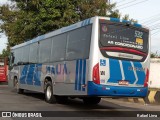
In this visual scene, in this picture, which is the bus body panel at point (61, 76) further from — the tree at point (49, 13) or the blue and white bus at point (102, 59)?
the tree at point (49, 13)

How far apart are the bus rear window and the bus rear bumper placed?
4.67 feet

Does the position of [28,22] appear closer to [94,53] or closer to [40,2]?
[40,2]

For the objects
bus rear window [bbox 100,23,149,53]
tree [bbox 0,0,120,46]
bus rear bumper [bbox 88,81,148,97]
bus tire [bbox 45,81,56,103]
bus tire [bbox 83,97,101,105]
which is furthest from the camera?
tree [bbox 0,0,120,46]

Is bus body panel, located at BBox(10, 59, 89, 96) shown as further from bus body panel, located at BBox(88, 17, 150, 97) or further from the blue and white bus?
bus body panel, located at BBox(88, 17, 150, 97)

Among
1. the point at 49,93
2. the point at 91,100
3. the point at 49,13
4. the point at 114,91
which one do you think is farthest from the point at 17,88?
the point at 114,91

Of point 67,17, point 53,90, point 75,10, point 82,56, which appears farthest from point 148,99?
point 75,10

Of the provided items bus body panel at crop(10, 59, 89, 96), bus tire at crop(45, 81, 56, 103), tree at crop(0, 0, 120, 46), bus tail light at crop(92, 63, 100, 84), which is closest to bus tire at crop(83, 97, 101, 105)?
bus tire at crop(45, 81, 56, 103)

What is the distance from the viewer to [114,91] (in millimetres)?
12453

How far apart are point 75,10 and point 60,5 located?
1769 mm

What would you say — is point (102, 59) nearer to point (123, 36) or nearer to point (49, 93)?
point (123, 36)

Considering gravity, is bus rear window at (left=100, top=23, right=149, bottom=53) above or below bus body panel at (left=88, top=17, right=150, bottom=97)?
above

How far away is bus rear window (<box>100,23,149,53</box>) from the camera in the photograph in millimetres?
12625

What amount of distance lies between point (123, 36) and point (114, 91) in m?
1.99

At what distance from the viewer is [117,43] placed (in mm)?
12773
